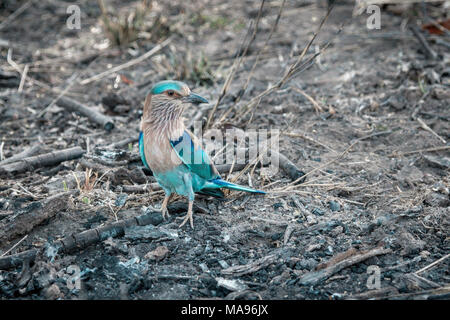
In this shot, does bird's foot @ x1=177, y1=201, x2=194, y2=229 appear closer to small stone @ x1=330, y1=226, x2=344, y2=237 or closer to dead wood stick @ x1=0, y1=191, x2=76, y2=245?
dead wood stick @ x1=0, y1=191, x2=76, y2=245

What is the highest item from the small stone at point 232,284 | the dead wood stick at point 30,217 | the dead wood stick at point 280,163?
the dead wood stick at point 30,217

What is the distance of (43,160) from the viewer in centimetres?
464

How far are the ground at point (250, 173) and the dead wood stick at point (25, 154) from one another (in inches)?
1.9

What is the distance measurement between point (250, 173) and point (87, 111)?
2.32m

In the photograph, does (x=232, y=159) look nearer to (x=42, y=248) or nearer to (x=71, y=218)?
(x=71, y=218)

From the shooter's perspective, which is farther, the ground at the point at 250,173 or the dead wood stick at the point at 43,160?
the dead wood stick at the point at 43,160

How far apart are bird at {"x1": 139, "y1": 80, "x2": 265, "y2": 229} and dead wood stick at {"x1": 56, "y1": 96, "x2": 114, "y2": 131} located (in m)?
1.78

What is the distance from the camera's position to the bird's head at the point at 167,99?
3.73 m

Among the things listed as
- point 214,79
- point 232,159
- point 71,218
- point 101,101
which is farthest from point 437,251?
point 101,101

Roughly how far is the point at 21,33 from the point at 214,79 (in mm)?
3652

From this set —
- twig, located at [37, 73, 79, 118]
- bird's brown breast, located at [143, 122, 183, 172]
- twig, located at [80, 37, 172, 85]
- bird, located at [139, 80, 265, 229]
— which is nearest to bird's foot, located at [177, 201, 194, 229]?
bird, located at [139, 80, 265, 229]

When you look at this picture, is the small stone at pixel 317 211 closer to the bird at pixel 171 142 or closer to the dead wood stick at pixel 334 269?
the dead wood stick at pixel 334 269

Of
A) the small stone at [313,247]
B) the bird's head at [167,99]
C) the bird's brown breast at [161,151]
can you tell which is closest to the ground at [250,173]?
the small stone at [313,247]

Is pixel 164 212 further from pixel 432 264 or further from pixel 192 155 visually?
pixel 432 264
